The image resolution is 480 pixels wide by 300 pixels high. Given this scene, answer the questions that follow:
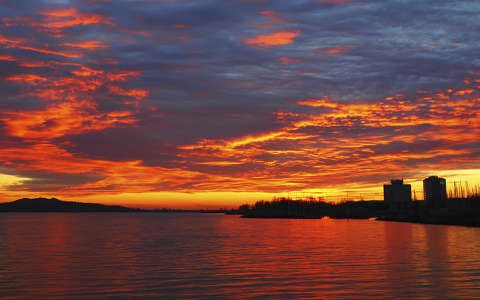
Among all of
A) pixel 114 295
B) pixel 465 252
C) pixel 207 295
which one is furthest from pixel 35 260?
pixel 465 252

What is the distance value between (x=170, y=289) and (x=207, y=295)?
11.9 feet

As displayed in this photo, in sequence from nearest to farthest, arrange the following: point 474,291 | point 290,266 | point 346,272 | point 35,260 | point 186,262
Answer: point 474,291
point 346,272
point 290,266
point 186,262
point 35,260

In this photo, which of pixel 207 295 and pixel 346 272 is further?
pixel 346 272

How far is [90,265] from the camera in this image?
1704 inches

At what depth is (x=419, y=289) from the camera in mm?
28562

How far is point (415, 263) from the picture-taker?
42.3 m

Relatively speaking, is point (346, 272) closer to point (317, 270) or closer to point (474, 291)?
point (317, 270)

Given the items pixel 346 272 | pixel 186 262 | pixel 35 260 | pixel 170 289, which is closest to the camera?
pixel 170 289

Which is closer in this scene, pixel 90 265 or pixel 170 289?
pixel 170 289

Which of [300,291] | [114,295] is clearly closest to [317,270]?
[300,291]

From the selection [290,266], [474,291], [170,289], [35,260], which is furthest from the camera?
[35,260]

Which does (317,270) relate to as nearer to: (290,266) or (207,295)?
(290,266)

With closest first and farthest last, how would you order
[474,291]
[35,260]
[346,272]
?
[474,291]
[346,272]
[35,260]

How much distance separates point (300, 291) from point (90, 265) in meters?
23.5
